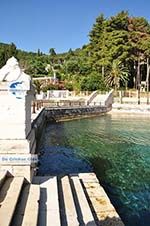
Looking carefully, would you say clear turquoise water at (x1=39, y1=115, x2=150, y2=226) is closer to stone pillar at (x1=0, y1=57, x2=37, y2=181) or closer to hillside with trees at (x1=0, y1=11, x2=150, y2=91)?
stone pillar at (x1=0, y1=57, x2=37, y2=181)

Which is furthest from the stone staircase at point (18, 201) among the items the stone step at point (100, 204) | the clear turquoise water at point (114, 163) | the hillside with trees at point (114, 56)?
the hillside with trees at point (114, 56)

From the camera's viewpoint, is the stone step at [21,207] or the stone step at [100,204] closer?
the stone step at [21,207]

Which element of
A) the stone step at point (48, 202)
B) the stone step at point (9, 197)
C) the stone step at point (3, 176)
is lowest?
the stone step at point (48, 202)

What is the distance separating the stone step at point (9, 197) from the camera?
4297 millimetres

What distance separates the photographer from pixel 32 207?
4906 mm

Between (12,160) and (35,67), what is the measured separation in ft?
222

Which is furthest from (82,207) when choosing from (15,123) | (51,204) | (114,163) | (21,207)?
(114,163)

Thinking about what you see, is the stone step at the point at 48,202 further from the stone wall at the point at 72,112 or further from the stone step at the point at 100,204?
the stone wall at the point at 72,112

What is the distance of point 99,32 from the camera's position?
6075cm

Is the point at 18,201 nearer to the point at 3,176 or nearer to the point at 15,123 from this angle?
the point at 3,176

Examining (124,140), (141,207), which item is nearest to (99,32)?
(124,140)

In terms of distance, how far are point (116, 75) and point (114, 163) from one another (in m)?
42.2

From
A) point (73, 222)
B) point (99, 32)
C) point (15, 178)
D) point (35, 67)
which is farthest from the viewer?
point (35, 67)

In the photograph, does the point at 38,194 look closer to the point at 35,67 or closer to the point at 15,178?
the point at 15,178
